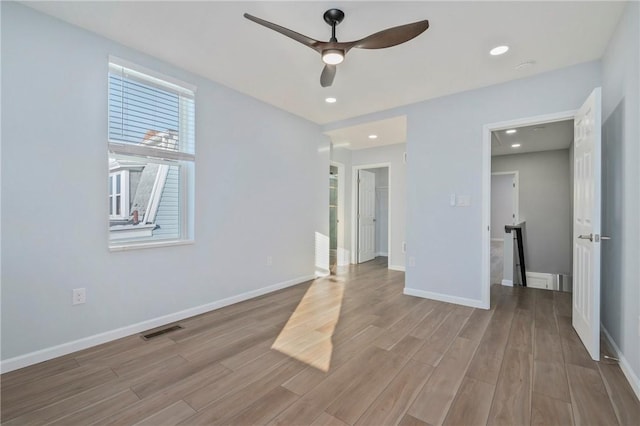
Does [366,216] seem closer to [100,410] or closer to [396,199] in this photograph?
[396,199]

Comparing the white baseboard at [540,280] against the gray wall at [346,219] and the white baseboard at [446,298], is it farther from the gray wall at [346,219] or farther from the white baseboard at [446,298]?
the gray wall at [346,219]

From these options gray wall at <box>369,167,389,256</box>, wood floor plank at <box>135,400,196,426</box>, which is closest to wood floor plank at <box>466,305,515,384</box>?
wood floor plank at <box>135,400,196,426</box>

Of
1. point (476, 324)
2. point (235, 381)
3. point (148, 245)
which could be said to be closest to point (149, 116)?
point (148, 245)

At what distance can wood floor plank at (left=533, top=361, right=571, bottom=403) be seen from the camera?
178cm

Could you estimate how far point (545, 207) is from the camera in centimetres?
638

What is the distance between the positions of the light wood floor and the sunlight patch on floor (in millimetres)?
16

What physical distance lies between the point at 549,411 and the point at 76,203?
11.7ft

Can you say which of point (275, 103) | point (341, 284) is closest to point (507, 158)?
point (341, 284)

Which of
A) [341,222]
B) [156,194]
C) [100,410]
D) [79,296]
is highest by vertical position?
[156,194]

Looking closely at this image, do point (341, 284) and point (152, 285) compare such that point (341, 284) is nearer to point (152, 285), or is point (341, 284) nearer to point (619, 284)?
point (152, 285)

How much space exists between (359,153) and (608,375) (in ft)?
16.4

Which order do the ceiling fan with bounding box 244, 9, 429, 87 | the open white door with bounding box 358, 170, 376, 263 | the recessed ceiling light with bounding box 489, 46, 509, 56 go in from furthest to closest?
the open white door with bounding box 358, 170, 376, 263 → the recessed ceiling light with bounding box 489, 46, 509, 56 → the ceiling fan with bounding box 244, 9, 429, 87

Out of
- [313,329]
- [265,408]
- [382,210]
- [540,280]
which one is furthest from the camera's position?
[382,210]

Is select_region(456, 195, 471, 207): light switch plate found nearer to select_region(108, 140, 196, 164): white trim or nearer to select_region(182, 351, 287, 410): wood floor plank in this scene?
select_region(182, 351, 287, 410): wood floor plank
